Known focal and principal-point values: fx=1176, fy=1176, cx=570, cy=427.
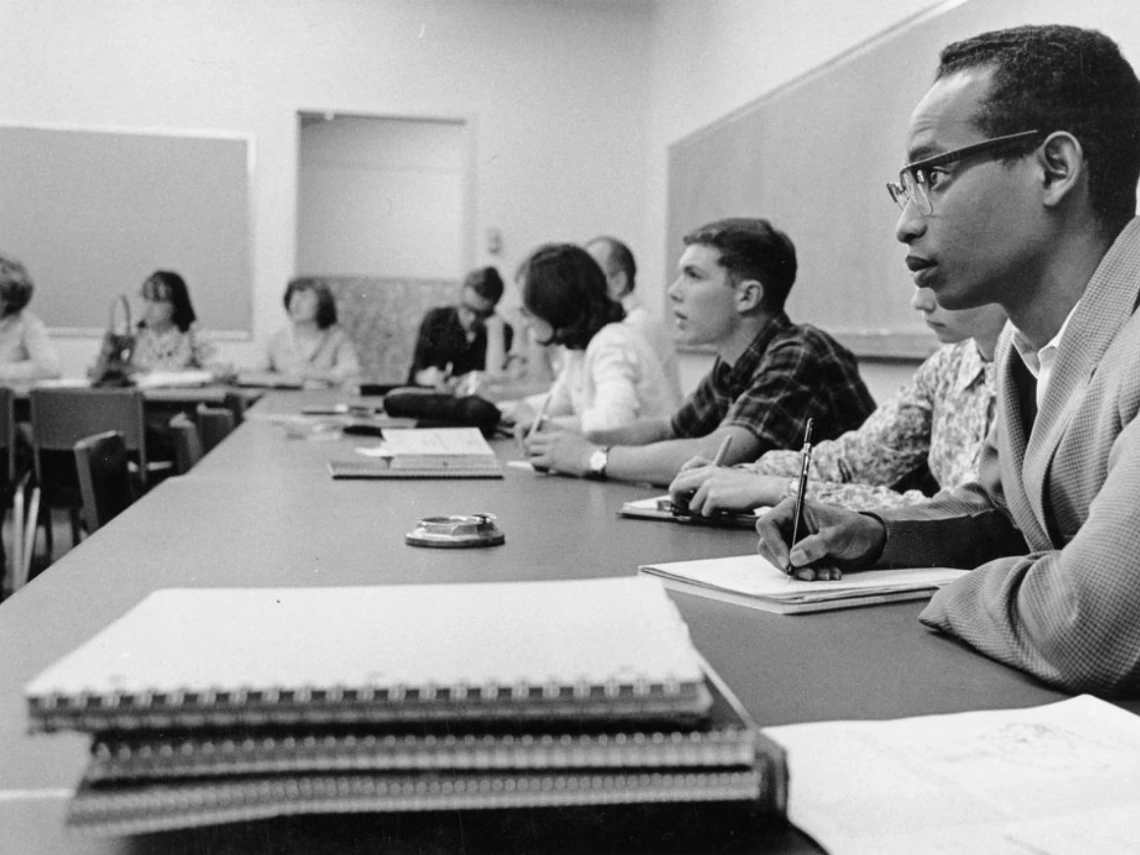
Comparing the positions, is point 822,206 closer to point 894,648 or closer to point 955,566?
point 955,566

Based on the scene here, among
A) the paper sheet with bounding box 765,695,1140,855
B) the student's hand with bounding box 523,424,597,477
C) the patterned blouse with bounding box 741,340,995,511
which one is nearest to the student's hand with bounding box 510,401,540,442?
the student's hand with bounding box 523,424,597,477

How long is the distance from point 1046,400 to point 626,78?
6859 millimetres

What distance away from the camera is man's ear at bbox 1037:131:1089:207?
116 centimetres

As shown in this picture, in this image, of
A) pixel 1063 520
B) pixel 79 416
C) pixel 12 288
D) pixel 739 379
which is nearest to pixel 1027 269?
pixel 1063 520

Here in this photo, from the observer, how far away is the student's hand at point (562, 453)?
215 centimetres

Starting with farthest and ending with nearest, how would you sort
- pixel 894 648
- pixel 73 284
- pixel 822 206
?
pixel 73 284 → pixel 822 206 → pixel 894 648

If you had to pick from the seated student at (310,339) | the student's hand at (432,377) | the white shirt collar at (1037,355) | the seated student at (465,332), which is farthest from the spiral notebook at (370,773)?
the seated student at (310,339)

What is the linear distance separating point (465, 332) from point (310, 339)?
0.97 m

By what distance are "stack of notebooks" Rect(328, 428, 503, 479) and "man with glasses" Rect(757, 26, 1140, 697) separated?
1.02 m

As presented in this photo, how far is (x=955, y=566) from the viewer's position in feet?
4.17

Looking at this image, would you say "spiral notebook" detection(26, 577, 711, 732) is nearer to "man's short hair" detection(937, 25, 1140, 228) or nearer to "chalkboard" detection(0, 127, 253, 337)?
"man's short hair" detection(937, 25, 1140, 228)

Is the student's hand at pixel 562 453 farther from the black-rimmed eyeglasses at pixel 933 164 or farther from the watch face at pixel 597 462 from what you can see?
the black-rimmed eyeglasses at pixel 933 164

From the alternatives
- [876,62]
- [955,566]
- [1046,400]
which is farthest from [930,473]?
[876,62]

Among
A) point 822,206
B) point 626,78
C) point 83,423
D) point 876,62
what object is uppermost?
point 626,78
